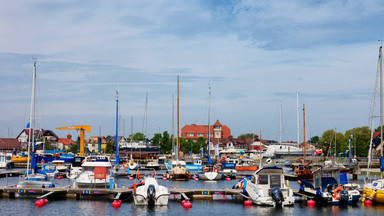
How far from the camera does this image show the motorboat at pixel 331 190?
43.4 metres

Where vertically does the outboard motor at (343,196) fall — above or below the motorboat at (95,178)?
below

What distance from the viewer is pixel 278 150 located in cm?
14512

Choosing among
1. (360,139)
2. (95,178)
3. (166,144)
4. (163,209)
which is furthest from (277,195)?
(166,144)

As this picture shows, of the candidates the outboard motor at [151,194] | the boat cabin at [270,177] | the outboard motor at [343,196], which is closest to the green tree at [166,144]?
the boat cabin at [270,177]

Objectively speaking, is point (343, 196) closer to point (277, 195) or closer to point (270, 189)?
point (277, 195)

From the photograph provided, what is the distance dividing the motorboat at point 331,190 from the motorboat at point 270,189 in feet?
13.8

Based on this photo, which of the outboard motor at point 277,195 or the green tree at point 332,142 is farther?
the green tree at point 332,142

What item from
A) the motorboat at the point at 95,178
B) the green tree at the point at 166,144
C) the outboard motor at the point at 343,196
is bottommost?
the outboard motor at the point at 343,196

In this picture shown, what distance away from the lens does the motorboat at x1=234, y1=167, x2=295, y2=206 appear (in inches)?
1607

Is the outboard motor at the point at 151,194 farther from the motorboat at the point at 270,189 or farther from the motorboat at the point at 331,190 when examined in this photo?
the motorboat at the point at 331,190

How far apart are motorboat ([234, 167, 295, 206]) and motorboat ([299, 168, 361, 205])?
165 inches

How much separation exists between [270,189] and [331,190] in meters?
7.23

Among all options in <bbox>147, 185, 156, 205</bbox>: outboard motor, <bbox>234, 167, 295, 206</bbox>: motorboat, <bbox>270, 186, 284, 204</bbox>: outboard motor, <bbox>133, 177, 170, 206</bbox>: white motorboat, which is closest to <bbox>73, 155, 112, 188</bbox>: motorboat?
<bbox>133, 177, 170, 206</bbox>: white motorboat

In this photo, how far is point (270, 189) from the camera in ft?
137
